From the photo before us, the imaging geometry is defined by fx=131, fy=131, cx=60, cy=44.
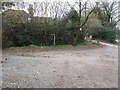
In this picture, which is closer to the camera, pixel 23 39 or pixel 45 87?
pixel 45 87

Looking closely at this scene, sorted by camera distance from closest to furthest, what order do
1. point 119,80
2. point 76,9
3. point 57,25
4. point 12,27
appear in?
1. point 119,80
2. point 12,27
3. point 57,25
4. point 76,9

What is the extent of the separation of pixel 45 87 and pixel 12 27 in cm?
534

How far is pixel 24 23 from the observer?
22.6ft

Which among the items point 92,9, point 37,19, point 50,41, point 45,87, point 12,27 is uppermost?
point 92,9

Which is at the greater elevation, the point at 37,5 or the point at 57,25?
the point at 37,5

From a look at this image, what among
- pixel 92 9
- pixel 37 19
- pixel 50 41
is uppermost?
pixel 92 9

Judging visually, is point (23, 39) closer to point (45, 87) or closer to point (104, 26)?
point (45, 87)

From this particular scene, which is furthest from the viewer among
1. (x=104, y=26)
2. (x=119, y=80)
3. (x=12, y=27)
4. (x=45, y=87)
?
(x=104, y=26)

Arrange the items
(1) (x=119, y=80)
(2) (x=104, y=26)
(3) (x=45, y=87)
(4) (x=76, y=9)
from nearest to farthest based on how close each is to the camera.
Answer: (3) (x=45, y=87) < (1) (x=119, y=80) < (4) (x=76, y=9) < (2) (x=104, y=26)

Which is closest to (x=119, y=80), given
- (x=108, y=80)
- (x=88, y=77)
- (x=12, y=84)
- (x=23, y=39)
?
(x=108, y=80)

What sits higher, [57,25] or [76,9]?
[76,9]

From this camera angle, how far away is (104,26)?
39.9 feet

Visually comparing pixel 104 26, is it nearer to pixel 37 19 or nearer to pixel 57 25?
pixel 57 25

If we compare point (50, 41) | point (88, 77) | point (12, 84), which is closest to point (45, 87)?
point (12, 84)
